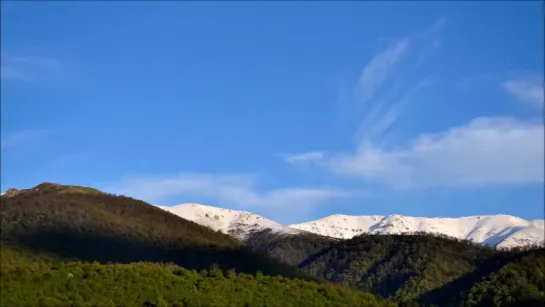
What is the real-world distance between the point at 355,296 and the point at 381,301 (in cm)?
630

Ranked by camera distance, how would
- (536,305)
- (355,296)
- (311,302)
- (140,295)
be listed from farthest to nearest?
(536,305) → (355,296) → (311,302) → (140,295)

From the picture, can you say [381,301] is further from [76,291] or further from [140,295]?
[76,291]

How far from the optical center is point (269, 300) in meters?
136

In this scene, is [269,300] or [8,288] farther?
[269,300]

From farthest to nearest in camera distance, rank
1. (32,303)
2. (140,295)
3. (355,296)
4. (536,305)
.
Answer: (536,305) → (355,296) → (140,295) → (32,303)

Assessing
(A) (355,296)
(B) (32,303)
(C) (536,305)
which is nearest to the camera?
(B) (32,303)

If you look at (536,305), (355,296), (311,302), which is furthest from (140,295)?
(536,305)

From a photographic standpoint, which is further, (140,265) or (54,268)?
(140,265)

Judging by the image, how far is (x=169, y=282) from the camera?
13925cm

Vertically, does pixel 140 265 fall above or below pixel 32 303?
above

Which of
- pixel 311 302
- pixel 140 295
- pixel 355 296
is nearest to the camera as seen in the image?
pixel 140 295

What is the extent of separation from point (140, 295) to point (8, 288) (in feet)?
69.7

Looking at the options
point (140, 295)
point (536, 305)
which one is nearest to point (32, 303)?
point (140, 295)

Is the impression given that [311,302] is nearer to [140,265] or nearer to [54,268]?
[140,265]
